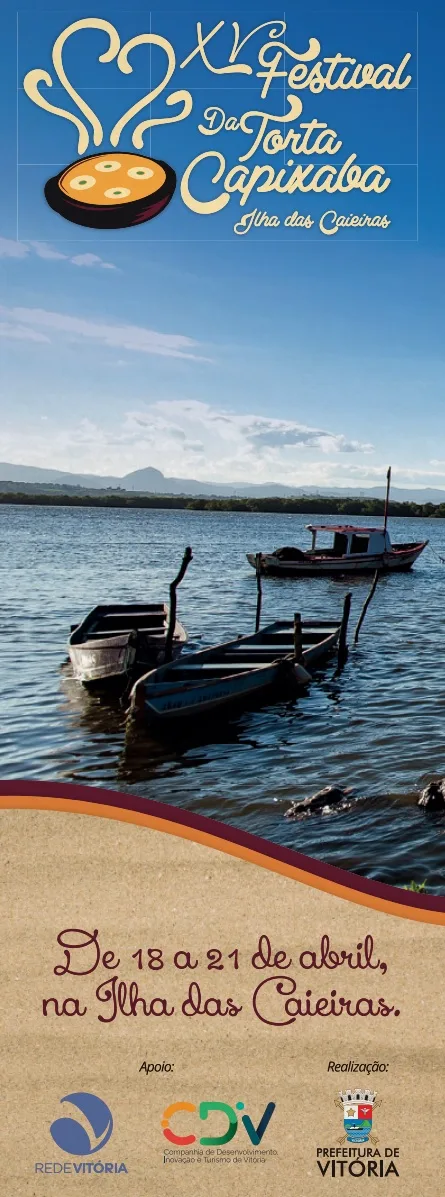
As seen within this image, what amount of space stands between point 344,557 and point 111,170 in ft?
136

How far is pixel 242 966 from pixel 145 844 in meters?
0.62

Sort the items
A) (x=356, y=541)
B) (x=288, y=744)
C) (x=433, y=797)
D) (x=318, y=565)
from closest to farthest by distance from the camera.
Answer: (x=433, y=797)
(x=288, y=744)
(x=318, y=565)
(x=356, y=541)

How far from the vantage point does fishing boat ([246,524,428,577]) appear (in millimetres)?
45281

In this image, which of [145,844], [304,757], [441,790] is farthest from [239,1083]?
[304,757]

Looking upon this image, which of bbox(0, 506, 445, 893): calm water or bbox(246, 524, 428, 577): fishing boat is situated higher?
bbox(246, 524, 428, 577): fishing boat

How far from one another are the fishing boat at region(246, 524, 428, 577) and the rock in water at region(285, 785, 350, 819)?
3260cm

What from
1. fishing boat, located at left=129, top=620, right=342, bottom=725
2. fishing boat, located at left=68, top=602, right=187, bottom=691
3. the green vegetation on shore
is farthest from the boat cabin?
the green vegetation on shore

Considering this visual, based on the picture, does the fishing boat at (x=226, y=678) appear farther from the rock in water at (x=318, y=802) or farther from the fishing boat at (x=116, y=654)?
the rock in water at (x=318, y=802)

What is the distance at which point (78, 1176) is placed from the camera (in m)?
3.39

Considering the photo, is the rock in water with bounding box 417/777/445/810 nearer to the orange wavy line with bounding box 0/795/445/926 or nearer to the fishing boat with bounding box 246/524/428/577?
the orange wavy line with bounding box 0/795/445/926

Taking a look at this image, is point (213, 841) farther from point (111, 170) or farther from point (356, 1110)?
point (111, 170)

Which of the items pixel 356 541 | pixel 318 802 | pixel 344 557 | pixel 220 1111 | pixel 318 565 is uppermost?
pixel 356 541

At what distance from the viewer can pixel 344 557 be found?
46.0 metres

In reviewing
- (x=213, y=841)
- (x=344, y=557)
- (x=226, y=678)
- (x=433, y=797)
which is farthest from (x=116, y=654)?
(x=344, y=557)
